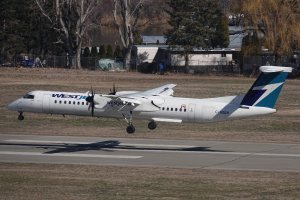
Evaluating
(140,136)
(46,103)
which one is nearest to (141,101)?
(46,103)

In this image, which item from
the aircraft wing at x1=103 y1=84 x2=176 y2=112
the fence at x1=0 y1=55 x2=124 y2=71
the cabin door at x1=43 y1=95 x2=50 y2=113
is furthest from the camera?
the fence at x1=0 y1=55 x2=124 y2=71

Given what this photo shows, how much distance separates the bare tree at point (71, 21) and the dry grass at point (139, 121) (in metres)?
10.5

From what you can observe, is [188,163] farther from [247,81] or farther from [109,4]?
[109,4]

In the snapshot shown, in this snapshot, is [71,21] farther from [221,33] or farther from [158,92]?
[158,92]

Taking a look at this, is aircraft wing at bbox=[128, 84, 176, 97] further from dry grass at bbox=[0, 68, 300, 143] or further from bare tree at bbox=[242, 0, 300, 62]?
bare tree at bbox=[242, 0, 300, 62]

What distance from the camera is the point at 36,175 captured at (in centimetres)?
3127

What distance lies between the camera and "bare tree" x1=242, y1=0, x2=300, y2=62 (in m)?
95.0

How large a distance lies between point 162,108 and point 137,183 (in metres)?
11.4

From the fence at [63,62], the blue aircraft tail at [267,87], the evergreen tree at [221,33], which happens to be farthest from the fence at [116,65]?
the blue aircraft tail at [267,87]

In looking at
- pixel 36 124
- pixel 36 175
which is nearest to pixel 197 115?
pixel 36 175

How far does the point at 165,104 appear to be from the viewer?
4066 centimetres

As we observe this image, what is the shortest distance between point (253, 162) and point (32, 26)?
80.3 m

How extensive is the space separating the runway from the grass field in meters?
1.71

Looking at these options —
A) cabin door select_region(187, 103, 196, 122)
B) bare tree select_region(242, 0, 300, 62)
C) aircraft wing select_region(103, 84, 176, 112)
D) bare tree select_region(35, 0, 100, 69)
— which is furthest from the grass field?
bare tree select_region(35, 0, 100, 69)
